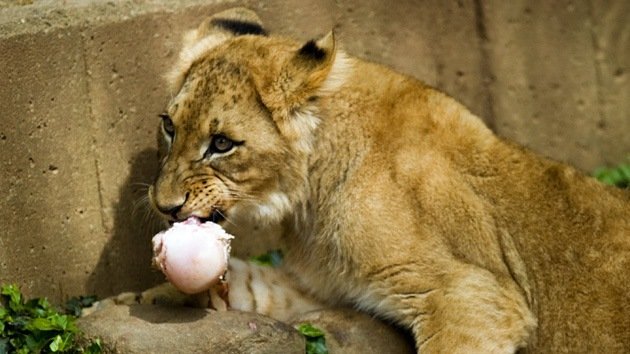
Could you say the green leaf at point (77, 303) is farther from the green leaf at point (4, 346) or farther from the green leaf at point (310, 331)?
the green leaf at point (310, 331)

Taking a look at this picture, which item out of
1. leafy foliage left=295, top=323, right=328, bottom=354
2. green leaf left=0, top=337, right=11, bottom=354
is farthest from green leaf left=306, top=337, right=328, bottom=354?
green leaf left=0, top=337, right=11, bottom=354

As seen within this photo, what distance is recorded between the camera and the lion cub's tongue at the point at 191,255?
562 centimetres

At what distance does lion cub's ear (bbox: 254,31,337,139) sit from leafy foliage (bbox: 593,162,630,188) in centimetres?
305

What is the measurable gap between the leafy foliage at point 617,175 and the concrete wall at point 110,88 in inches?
33.7

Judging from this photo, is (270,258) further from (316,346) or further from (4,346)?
(4,346)

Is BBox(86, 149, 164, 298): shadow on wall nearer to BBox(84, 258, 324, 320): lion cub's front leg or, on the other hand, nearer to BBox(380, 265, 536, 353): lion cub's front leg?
BBox(84, 258, 324, 320): lion cub's front leg

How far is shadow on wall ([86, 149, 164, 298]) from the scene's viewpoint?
6684 mm

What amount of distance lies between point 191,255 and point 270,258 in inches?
62.9

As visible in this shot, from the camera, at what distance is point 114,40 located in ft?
21.5

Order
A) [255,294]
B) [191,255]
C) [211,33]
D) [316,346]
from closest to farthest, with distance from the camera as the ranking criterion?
[191,255] < [316,346] < [255,294] < [211,33]

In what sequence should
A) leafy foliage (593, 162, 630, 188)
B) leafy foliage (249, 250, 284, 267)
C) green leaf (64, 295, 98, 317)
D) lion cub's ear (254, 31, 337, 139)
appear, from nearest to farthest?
lion cub's ear (254, 31, 337, 139) < green leaf (64, 295, 98, 317) < leafy foliage (249, 250, 284, 267) < leafy foliage (593, 162, 630, 188)

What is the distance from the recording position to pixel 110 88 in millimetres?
6566

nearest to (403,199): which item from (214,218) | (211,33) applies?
(214,218)

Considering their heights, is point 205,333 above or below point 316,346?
above
